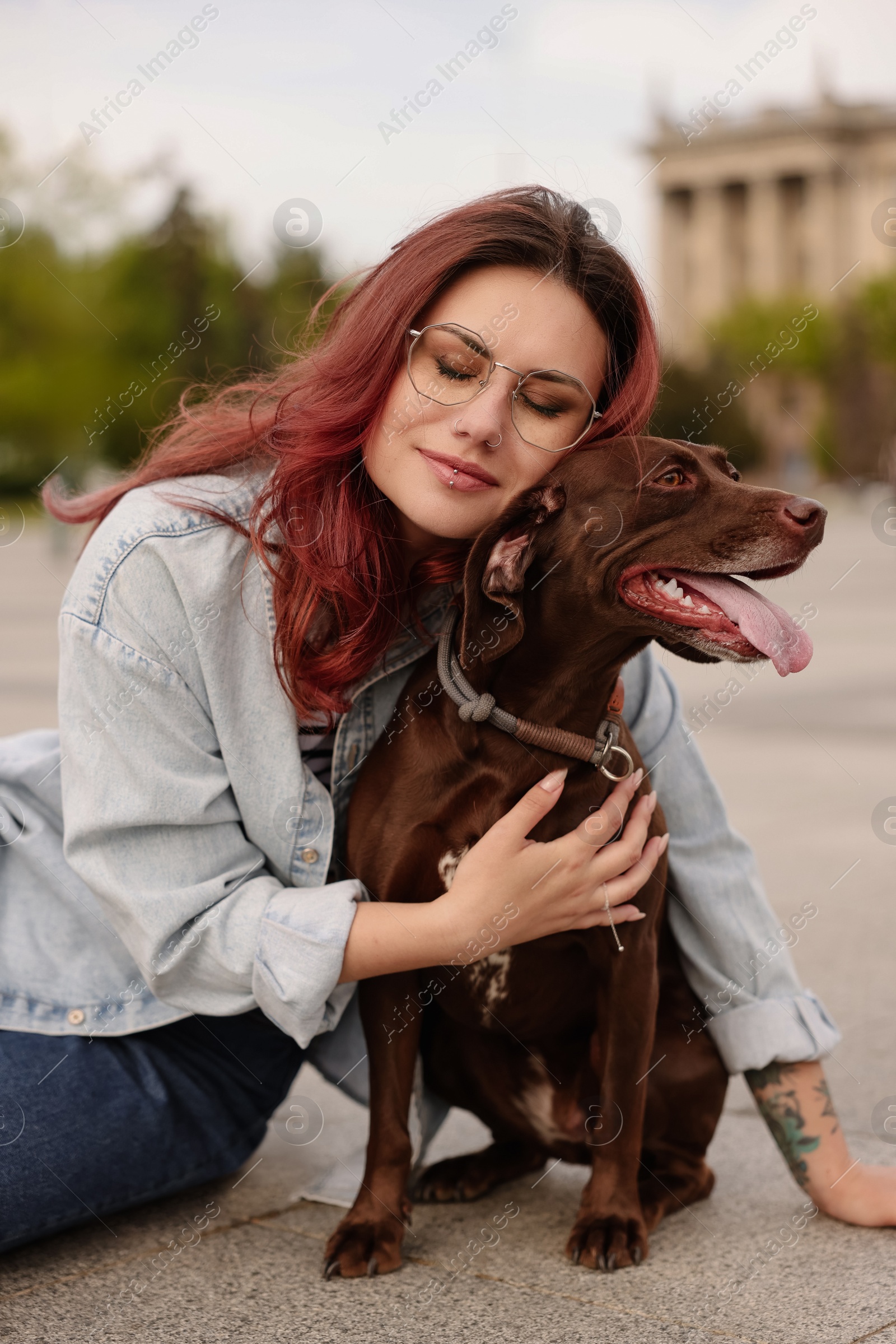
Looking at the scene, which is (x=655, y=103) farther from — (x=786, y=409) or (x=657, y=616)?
(x=657, y=616)

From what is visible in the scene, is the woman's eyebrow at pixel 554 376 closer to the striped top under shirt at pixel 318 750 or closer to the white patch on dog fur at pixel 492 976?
the striped top under shirt at pixel 318 750

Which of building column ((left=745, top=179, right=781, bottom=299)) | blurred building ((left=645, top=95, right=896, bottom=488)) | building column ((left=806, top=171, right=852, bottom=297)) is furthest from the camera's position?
building column ((left=745, top=179, right=781, bottom=299))

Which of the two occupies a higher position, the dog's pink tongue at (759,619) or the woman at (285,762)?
the dog's pink tongue at (759,619)

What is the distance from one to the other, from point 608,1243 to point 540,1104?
322 millimetres

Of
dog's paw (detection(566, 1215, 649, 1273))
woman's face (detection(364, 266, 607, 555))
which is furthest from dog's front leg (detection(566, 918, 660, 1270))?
woman's face (detection(364, 266, 607, 555))

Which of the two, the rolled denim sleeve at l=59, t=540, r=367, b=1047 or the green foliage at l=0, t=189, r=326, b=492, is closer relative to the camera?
the rolled denim sleeve at l=59, t=540, r=367, b=1047

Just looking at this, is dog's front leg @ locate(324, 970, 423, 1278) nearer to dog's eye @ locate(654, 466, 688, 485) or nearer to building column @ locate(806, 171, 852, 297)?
dog's eye @ locate(654, 466, 688, 485)

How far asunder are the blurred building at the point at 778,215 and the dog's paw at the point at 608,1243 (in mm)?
72461

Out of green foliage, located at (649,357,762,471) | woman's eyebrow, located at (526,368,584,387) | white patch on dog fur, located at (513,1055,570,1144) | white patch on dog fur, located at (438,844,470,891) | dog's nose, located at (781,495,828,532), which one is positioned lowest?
white patch on dog fur, located at (513,1055,570,1144)

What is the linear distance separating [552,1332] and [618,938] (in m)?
0.65

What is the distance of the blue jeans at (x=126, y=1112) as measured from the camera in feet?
8.30

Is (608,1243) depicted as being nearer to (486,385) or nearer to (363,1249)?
(363,1249)

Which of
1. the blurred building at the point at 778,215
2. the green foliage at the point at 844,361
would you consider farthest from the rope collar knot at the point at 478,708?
the blurred building at the point at 778,215

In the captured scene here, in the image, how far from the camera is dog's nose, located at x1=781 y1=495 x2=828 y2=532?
2408mm
